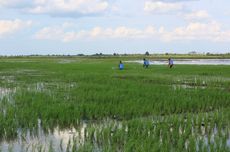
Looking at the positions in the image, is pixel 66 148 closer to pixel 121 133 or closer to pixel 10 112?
pixel 121 133

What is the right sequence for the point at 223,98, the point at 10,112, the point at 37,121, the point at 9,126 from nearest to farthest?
the point at 9,126 < the point at 37,121 < the point at 10,112 < the point at 223,98

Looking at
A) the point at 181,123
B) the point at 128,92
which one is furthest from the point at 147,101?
the point at 181,123

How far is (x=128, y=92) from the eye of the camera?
15969mm

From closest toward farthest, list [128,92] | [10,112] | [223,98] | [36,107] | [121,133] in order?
[121,133], [10,112], [36,107], [223,98], [128,92]

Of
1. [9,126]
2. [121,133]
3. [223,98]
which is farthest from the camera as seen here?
[223,98]

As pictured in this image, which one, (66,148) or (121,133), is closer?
(66,148)

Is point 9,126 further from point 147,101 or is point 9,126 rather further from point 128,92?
point 128,92

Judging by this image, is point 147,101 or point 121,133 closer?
point 121,133

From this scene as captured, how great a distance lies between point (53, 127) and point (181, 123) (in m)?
3.33

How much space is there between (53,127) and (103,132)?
186cm

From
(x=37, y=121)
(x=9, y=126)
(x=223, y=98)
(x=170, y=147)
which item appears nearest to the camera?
(x=170, y=147)

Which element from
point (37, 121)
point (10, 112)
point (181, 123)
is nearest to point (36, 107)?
point (10, 112)

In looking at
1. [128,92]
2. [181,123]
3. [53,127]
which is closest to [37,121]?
[53,127]

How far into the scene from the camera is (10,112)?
10.7 metres
